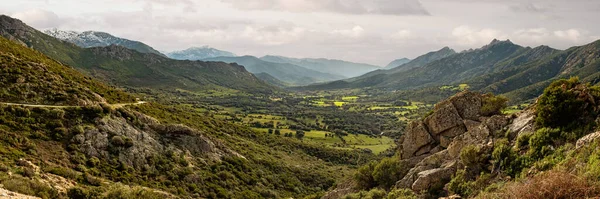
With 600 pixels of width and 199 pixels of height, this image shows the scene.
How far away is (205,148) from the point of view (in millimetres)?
57281

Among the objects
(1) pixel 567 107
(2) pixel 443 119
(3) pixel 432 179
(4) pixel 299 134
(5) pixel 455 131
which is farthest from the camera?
(4) pixel 299 134

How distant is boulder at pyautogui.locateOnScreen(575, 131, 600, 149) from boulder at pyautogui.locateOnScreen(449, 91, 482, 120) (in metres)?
16.4

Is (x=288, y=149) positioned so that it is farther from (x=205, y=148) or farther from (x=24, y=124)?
(x=24, y=124)

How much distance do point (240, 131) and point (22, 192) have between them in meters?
75.3

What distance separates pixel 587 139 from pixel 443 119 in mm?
17676

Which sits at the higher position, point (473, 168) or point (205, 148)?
point (473, 168)

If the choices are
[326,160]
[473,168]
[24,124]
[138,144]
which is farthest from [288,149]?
[473,168]

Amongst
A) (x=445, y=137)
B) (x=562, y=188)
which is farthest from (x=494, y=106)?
(x=562, y=188)

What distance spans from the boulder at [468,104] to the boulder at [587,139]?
16.4m

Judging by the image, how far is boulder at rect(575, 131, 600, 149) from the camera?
2072cm

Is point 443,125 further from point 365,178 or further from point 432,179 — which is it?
point 432,179

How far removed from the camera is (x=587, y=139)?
2136 cm

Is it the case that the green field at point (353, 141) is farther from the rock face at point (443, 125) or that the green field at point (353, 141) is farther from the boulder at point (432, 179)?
the boulder at point (432, 179)

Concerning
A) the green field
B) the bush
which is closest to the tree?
the green field
